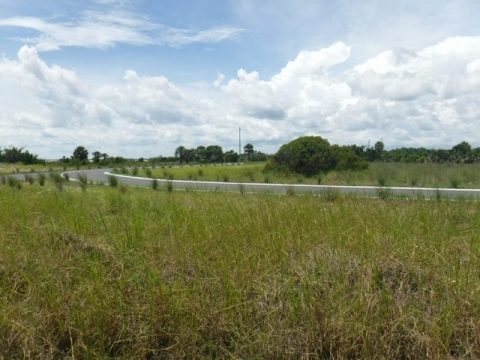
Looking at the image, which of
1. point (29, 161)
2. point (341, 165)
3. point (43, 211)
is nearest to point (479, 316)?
point (43, 211)

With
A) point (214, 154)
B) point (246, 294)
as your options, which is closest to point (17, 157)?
point (214, 154)

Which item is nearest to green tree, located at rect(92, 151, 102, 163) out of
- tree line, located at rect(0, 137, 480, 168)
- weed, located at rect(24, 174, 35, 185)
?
tree line, located at rect(0, 137, 480, 168)

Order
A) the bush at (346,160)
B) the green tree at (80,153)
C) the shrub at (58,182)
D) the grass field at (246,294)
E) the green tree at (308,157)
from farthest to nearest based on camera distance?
the green tree at (80,153)
the green tree at (308,157)
the bush at (346,160)
the shrub at (58,182)
the grass field at (246,294)

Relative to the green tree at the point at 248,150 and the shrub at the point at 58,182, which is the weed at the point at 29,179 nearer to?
the shrub at the point at 58,182

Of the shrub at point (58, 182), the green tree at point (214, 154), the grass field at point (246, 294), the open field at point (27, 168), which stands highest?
the green tree at point (214, 154)

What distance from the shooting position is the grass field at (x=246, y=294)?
3.07m

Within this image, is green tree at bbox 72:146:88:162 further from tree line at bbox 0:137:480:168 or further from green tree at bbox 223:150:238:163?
green tree at bbox 223:150:238:163

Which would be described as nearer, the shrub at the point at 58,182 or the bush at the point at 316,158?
the shrub at the point at 58,182

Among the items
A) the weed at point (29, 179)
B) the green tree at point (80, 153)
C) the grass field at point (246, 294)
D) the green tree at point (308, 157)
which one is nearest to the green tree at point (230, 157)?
the green tree at point (80, 153)

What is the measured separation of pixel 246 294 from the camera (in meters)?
3.61

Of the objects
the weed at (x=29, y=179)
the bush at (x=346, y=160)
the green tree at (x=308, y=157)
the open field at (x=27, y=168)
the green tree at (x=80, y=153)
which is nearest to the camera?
the weed at (x=29, y=179)

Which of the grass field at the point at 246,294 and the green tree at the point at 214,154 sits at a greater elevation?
the green tree at the point at 214,154

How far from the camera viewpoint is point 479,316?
3.16 metres

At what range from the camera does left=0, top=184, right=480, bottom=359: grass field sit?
307 centimetres
